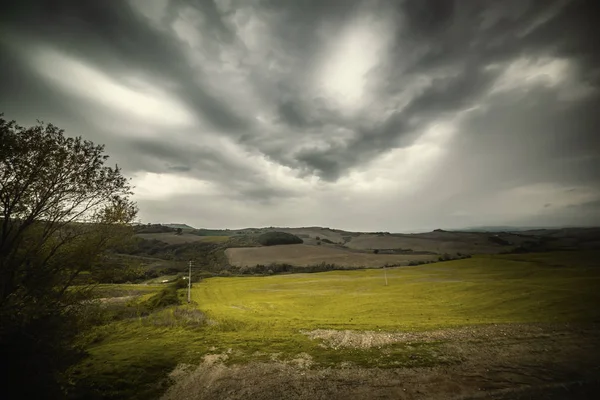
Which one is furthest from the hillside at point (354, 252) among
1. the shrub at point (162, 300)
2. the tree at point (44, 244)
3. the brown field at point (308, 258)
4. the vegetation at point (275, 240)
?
the tree at point (44, 244)

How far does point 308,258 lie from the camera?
398ft

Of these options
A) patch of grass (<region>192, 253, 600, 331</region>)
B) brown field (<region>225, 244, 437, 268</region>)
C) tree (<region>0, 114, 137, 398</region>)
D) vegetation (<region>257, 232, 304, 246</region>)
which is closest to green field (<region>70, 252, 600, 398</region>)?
patch of grass (<region>192, 253, 600, 331</region>)

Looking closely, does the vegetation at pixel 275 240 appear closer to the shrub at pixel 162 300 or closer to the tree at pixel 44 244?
the shrub at pixel 162 300

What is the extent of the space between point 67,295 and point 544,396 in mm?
30024

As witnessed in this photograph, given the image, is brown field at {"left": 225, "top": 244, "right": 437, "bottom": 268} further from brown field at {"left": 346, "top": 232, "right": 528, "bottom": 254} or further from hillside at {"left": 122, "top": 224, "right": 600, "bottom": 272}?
brown field at {"left": 346, "top": 232, "right": 528, "bottom": 254}

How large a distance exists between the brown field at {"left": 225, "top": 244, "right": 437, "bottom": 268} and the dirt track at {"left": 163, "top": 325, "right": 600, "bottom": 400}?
90.7 metres

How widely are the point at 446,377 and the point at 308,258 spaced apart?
104968 millimetres

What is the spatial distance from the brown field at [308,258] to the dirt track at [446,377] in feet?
297

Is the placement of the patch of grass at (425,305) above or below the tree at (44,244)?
below

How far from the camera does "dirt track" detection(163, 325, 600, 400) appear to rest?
15945mm

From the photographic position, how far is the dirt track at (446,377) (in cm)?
1595

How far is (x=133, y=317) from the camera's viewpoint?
142 ft

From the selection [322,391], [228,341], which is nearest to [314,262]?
[228,341]

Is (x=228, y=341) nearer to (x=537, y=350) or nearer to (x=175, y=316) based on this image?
(x=175, y=316)
